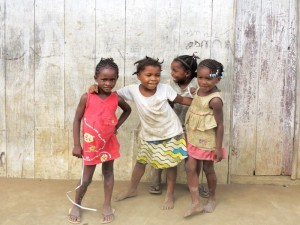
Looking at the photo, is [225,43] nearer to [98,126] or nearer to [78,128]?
[98,126]

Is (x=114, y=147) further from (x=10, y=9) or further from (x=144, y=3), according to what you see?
(x=10, y=9)

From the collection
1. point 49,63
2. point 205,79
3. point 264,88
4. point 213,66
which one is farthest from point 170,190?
point 49,63

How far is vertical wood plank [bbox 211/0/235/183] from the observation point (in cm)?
375

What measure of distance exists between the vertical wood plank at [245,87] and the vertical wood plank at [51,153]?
157 cm

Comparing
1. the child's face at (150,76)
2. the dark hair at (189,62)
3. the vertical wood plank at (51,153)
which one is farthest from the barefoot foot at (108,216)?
the dark hair at (189,62)

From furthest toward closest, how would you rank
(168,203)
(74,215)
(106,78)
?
(168,203) < (74,215) < (106,78)

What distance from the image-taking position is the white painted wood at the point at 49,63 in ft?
12.4

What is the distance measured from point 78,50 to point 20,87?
0.63m

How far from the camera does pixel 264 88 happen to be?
3990mm

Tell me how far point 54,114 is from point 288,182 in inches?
90.4

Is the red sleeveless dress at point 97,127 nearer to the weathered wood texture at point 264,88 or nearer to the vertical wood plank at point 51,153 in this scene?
the vertical wood plank at point 51,153

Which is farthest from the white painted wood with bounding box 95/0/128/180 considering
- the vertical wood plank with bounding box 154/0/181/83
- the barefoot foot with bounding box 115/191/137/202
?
the barefoot foot with bounding box 115/191/137/202

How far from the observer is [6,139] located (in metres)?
3.96

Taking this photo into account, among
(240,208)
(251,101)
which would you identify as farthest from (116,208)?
(251,101)
